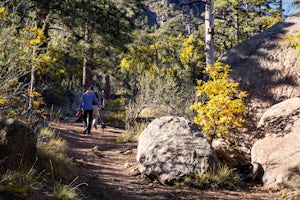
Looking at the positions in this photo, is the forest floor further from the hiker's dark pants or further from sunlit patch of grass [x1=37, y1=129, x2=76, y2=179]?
the hiker's dark pants

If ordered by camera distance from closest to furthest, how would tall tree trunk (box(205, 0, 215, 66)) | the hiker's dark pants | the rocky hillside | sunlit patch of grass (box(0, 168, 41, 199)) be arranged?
1. sunlit patch of grass (box(0, 168, 41, 199))
2. the rocky hillside
3. tall tree trunk (box(205, 0, 215, 66))
4. the hiker's dark pants

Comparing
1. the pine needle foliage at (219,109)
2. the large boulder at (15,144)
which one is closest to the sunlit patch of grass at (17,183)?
Answer: the large boulder at (15,144)

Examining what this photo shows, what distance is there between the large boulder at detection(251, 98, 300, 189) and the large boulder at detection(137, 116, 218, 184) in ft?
3.25

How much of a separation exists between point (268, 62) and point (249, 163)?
8.44 ft

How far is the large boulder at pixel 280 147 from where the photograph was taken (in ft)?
16.0

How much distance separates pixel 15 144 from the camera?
348 cm

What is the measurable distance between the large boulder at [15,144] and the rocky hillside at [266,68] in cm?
465

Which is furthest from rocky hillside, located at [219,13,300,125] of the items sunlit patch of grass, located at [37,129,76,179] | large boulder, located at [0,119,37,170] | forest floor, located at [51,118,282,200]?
large boulder, located at [0,119,37,170]

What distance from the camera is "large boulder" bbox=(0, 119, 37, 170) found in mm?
3361

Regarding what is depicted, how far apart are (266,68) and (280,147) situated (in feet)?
7.14

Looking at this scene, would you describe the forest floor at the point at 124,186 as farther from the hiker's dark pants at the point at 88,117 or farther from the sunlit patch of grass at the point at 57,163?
the hiker's dark pants at the point at 88,117

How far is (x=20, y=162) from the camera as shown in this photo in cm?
346

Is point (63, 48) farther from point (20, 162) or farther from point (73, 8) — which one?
point (20, 162)

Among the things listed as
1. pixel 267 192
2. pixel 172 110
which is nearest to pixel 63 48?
pixel 172 110
